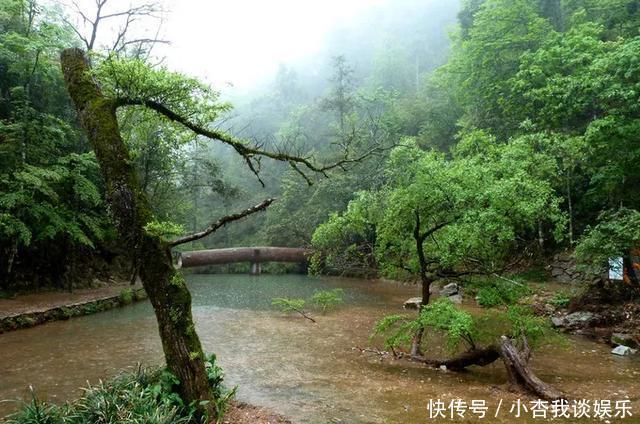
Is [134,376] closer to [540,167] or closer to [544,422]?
[544,422]

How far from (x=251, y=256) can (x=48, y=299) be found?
13.8m

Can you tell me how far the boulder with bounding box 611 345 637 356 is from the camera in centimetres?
821

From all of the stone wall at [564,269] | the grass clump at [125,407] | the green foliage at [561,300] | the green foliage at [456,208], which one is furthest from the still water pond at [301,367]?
the stone wall at [564,269]

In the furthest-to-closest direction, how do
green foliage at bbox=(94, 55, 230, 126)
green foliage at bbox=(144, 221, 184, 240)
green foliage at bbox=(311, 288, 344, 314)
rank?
green foliage at bbox=(311, 288, 344, 314) → green foliage at bbox=(94, 55, 230, 126) → green foliage at bbox=(144, 221, 184, 240)

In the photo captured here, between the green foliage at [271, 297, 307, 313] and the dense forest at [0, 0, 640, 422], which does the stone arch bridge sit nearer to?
the dense forest at [0, 0, 640, 422]

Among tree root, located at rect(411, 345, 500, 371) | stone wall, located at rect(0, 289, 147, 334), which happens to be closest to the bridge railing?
stone wall, located at rect(0, 289, 147, 334)

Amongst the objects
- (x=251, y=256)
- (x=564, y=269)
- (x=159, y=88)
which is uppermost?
(x=159, y=88)

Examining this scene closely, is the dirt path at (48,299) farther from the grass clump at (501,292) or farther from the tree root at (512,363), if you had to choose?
the grass clump at (501,292)

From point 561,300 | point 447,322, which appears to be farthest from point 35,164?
point 561,300

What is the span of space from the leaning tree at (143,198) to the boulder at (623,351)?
7817 mm

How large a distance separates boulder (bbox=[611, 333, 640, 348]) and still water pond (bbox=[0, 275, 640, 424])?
0.37 meters

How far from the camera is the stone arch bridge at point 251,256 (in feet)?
81.1

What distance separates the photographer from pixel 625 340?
8758 millimetres

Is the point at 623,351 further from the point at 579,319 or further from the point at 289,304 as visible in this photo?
the point at 289,304
